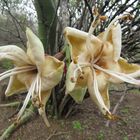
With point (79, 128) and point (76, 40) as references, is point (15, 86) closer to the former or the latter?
point (76, 40)

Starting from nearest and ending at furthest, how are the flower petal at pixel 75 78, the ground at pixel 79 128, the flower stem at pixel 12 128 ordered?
the flower petal at pixel 75 78 < the flower stem at pixel 12 128 < the ground at pixel 79 128

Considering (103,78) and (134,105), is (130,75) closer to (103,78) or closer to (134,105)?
(103,78)

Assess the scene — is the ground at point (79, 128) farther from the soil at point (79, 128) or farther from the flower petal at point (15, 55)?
the flower petal at point (15, 55)

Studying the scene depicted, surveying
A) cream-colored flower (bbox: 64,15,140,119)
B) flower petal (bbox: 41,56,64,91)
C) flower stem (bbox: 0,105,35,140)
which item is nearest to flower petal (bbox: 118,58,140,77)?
cream-colored flower (bbox: 64,15,140,119)

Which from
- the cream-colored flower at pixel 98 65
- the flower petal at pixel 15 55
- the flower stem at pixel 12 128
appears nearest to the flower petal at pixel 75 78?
the cream-colored flower at pixel 98 65

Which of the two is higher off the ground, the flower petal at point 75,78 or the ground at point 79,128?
the flower petal at point 75,78

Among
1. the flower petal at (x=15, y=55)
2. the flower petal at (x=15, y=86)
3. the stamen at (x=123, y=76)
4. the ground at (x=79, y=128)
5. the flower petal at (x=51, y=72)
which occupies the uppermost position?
the flower petal at (x=15, y=55)

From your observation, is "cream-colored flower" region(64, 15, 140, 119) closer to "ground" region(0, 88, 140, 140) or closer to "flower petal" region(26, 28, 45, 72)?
"flower petal" region(26, 28, 45, 72)
